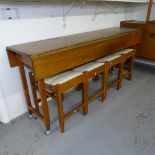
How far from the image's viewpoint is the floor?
58.4 inches

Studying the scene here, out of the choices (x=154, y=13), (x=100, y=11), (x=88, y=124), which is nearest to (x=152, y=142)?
(x=88, y=124)

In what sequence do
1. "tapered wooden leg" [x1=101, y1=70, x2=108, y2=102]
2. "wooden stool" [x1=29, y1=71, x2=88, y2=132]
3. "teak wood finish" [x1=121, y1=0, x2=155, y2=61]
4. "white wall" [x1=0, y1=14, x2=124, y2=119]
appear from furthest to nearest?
"teak wood finish" [x1=121, y1=0, x2=155, y2=61], "tapered wooden leg" [x1=101, y1=70, x2=108, y2=102], "white wall" [x1=0, y1=14, x2=124, y2=119], "wooden stool" [x1=29, y1=71, x2=88, y2=132]

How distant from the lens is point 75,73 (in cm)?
167

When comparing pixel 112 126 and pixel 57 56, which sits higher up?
pixel 57 56

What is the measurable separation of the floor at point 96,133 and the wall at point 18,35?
0.79 feet

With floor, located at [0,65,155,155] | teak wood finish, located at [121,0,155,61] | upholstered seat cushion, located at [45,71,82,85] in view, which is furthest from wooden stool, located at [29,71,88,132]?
teak wood finish, located at [121,0,155,61]

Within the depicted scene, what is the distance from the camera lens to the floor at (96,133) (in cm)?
148

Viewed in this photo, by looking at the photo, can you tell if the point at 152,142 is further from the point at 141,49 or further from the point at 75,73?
the point at 141,49

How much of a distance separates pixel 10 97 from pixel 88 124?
929 millimetres

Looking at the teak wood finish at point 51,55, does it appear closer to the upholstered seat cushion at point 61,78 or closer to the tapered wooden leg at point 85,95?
the upholstered seat cushion at point 61,78

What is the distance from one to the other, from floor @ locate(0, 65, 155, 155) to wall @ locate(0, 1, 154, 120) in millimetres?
241

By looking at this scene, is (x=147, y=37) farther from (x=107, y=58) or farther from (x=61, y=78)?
(x=61, y=78)

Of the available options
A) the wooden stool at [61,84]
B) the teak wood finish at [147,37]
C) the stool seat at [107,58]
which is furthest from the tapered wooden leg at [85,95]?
the teak wood finish at [147,37]

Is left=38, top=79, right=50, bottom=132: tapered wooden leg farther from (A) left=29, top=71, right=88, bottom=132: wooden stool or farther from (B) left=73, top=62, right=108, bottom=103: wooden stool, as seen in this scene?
(B) left=73, top=62, right=108, bottom=103: wooden stool
